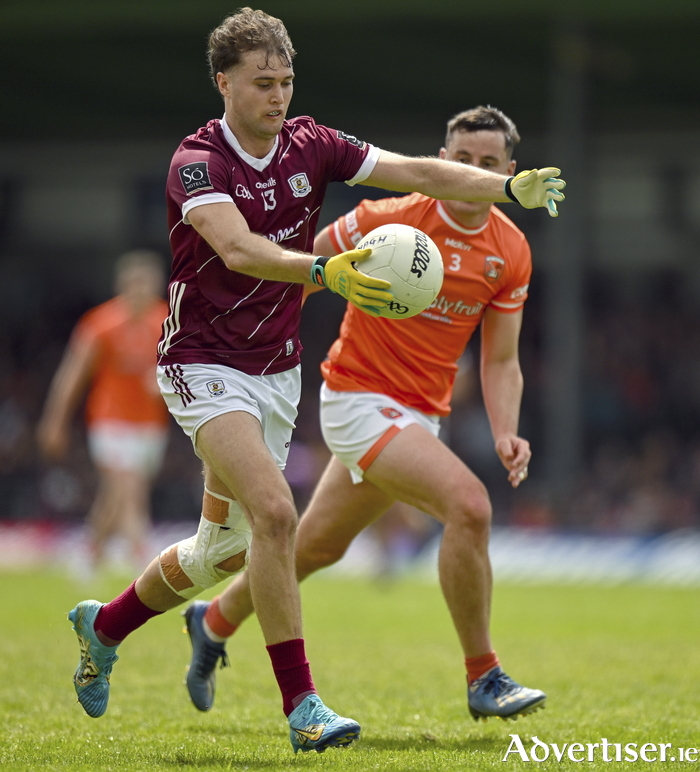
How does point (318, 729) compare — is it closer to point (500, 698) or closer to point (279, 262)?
point (500, 698)

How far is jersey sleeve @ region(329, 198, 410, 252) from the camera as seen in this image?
5.90m

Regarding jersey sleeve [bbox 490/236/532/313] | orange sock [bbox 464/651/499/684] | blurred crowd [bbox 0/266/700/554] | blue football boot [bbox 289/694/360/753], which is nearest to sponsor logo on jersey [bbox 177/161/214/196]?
jersey sleeve [bbox 490/236/532/313]

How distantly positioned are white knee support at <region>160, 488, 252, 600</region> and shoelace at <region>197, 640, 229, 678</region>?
723 millimetres

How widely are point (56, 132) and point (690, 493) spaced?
17.4 meters

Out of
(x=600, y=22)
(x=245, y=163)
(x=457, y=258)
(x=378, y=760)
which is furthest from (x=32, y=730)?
(x=600, y=22)

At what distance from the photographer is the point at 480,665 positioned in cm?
536

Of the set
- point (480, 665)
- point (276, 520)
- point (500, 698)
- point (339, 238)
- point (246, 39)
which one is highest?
point (246, 39)

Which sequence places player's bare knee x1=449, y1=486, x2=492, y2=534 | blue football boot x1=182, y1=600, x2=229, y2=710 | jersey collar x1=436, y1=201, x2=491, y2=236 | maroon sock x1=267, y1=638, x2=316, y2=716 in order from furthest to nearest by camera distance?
jersey collar x1=436, y1=201, x2=491, y2=236 → blue football boot x1=182, y1=600, x2=229, y2=710 → player's bare knee x1=449, y1=486, x2=492, y2=534 → maroon sock x1=267, y1=638, x2=316, y2=716

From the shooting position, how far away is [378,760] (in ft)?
14.6

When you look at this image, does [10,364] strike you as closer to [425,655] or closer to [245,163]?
[425,655]

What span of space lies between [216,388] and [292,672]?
46.4 inches

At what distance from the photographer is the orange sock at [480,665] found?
211 inches

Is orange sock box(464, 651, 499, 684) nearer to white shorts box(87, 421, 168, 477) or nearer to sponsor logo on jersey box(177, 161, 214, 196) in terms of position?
sponsor logo on jersey box(177, 161, 214, 196)

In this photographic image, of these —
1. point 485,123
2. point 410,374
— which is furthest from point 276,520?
point 485,123
